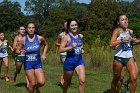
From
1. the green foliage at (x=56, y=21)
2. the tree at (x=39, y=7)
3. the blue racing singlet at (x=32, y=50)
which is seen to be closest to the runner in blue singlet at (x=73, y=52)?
the blue racing singlet at (x=32, y=50)

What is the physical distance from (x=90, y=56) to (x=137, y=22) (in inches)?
1746

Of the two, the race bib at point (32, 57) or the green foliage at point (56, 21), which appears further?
the green foliage at point (56, 21)

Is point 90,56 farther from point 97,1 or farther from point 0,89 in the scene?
point 97,1

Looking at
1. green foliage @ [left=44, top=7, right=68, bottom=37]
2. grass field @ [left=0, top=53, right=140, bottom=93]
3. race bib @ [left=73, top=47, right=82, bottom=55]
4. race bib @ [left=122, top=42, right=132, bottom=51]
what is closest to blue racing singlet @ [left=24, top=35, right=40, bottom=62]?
race bib @ [left=73, top=47, right=82, bottom=55]

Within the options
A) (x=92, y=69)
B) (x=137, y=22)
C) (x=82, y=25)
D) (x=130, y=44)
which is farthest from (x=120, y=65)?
(x=82, y=25)

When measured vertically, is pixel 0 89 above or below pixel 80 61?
below

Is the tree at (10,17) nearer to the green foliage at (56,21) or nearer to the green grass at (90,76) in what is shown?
the green foliage at (56,21)

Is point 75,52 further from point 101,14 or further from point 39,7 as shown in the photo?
point 39,7

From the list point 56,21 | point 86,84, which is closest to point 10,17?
point 56,21

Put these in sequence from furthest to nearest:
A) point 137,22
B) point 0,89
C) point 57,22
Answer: point 57,22, point 137,22, point 0,89

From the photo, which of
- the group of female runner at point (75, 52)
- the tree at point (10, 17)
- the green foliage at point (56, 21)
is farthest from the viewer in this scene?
the tree at point (10, 17)

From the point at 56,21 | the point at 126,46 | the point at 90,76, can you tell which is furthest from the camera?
the point at 56,21

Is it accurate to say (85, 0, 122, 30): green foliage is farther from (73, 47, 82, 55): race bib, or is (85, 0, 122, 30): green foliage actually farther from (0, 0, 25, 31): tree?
(73, 47, 82, 55): race bib

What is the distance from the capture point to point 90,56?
1967cm
